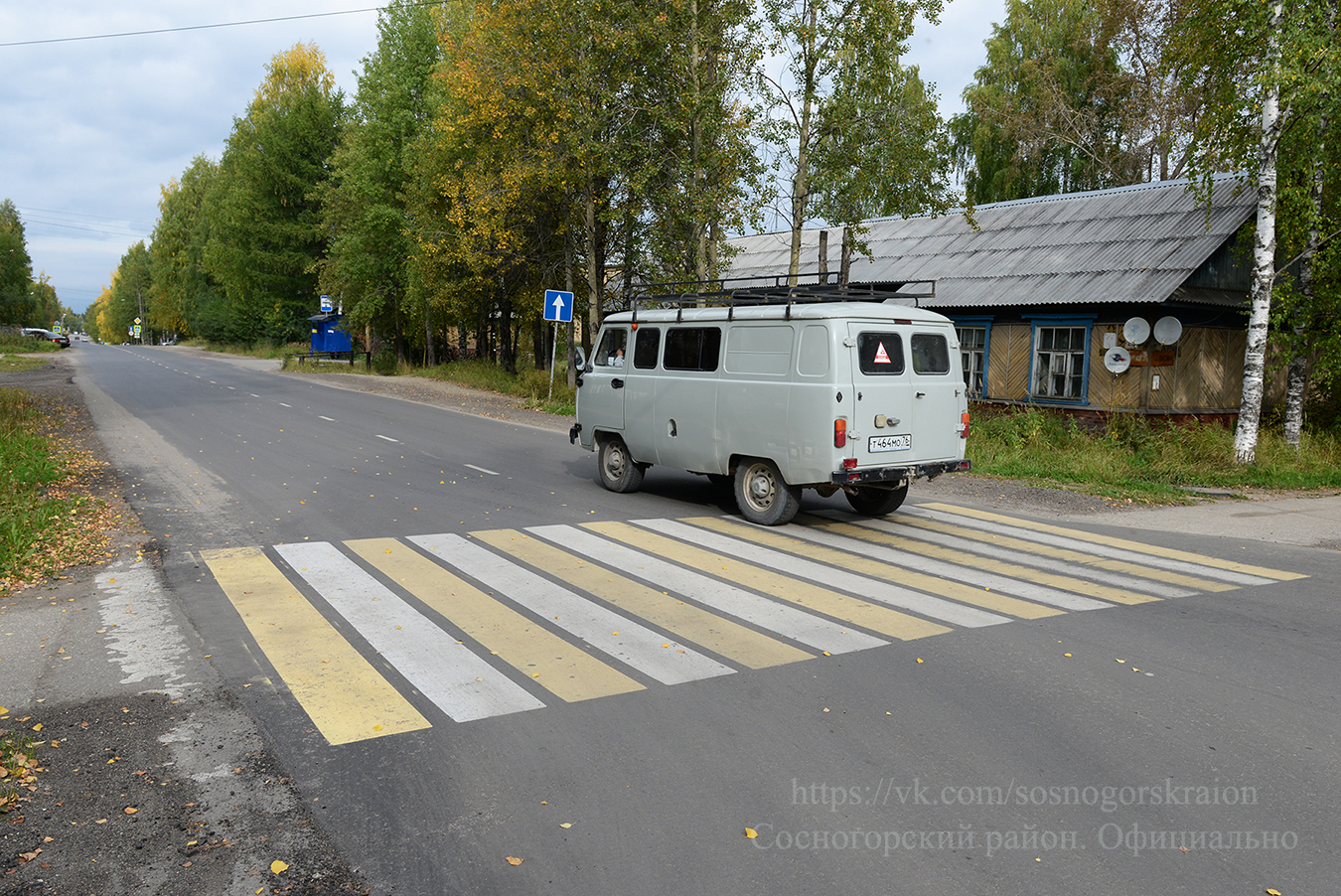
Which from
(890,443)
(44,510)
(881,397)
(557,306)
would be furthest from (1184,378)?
(44,510)

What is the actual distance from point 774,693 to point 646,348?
274 inches

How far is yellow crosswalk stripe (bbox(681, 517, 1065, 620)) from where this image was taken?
6.94m

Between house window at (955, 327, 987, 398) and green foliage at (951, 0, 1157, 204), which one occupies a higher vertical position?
green foliage at (951, 0, 1157, 204)

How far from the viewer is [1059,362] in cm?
1898

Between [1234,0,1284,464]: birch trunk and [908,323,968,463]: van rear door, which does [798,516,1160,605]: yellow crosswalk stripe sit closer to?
[908,323,968,463]: van rear door

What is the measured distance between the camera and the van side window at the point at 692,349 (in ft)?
34.2

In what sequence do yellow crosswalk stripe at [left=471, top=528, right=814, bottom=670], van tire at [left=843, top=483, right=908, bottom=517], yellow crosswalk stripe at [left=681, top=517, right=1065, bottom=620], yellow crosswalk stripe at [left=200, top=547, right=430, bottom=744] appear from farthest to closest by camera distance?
van tire at [left=843, top=483, right=908, bottom=517]
yellow crosswalk stripe at [left=681, top=517, right=1065, bottom=620]
yellow crosswalk stripe at [left=471, top=528, right=814, bottom=670]
yellow crosswalk stripe at [left=200, top=547, right=430, bottom=744]

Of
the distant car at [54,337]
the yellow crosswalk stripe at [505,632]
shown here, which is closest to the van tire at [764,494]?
the yellow crosswalk stripe at [505,632]

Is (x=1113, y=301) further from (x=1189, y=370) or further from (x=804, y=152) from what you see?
(x=804, y=152)

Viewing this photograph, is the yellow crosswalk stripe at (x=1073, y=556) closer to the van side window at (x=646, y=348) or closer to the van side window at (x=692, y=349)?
the van side window at (x=692, y=349)

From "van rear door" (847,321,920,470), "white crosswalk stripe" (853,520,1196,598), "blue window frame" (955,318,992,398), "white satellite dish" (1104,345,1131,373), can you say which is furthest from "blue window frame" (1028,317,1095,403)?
"van rear door" (847,321,920,470)

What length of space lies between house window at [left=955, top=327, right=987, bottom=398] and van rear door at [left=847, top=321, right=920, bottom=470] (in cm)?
1187

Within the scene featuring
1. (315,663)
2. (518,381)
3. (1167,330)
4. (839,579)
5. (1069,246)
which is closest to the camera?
(315,663)

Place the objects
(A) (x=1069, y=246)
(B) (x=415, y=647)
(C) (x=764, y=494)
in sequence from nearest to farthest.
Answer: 1. (B) (x=415, y=647)
2. (C) (x=764, y=494)
3. (A) (x=1069, y=246)
